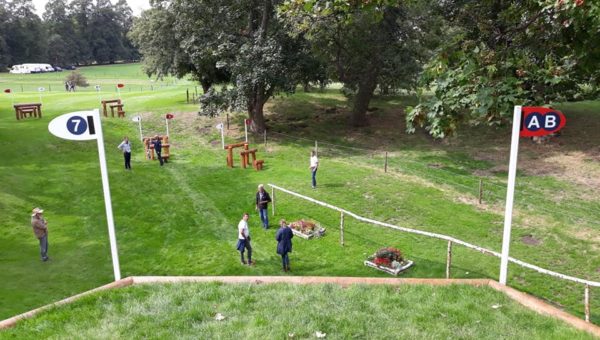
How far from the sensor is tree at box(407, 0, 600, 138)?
743cm

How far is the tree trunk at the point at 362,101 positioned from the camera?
33125mm

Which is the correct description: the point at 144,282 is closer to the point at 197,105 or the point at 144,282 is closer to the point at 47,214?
the point at 47,214

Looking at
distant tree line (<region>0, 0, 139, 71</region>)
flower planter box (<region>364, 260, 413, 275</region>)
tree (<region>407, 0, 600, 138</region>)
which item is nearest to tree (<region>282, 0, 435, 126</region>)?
flower planter box (<region>364, 260, 413, 275</region>)

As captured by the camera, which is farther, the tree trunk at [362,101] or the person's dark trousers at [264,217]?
the tree trunk at [362,101]

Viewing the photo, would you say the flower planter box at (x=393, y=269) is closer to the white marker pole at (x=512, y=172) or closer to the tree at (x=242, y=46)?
the white marker pole at (x=512, y=172)

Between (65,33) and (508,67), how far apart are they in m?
125

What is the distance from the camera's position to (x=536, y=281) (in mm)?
12562

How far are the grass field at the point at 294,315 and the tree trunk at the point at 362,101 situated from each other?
2585 cm

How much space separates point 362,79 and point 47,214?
820 inches

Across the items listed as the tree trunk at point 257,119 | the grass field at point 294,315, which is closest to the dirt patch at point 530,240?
the grass field at point 294,315

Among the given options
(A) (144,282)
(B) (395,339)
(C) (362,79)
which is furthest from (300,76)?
(B) (395,339)

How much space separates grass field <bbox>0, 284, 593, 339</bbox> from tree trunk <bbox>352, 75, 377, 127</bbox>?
25847 mm

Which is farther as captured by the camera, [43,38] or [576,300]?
[43,38]

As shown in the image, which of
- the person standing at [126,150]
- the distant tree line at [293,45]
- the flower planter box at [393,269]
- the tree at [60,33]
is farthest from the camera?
the tree at [60,33]
